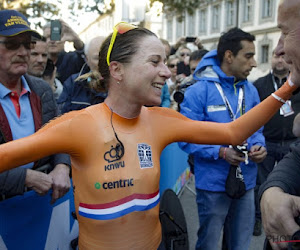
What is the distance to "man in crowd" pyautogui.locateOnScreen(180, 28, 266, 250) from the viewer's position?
2793mm

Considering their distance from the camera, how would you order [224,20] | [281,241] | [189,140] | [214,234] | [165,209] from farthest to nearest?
[224,20]
[214,234]
[165,209]
[189,140]
[281,241]

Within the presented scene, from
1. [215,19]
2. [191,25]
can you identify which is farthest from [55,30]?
[191,25]

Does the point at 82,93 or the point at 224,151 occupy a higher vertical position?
the point at 82,93

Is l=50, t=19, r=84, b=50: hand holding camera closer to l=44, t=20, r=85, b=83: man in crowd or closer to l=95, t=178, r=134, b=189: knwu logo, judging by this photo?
l=44, t=20, r=85, b=83: man in crowd

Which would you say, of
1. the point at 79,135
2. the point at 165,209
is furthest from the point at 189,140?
the point at 79,135

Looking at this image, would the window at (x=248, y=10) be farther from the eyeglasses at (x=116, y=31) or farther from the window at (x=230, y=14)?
the eyeglasses at (x=116, y=31)

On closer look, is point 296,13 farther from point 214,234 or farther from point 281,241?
point 214,234

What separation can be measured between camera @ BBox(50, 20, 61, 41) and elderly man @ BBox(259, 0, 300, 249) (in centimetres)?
332

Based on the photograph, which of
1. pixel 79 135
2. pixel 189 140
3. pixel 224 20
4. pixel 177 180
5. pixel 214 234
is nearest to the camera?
pixel 79 135

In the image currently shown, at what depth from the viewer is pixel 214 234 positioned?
2.87 metres

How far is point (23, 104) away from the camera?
2.27 metres

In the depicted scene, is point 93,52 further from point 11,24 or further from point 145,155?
point 145,155

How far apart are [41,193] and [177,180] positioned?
374 centimetres

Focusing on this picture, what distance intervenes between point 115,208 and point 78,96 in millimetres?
1815
